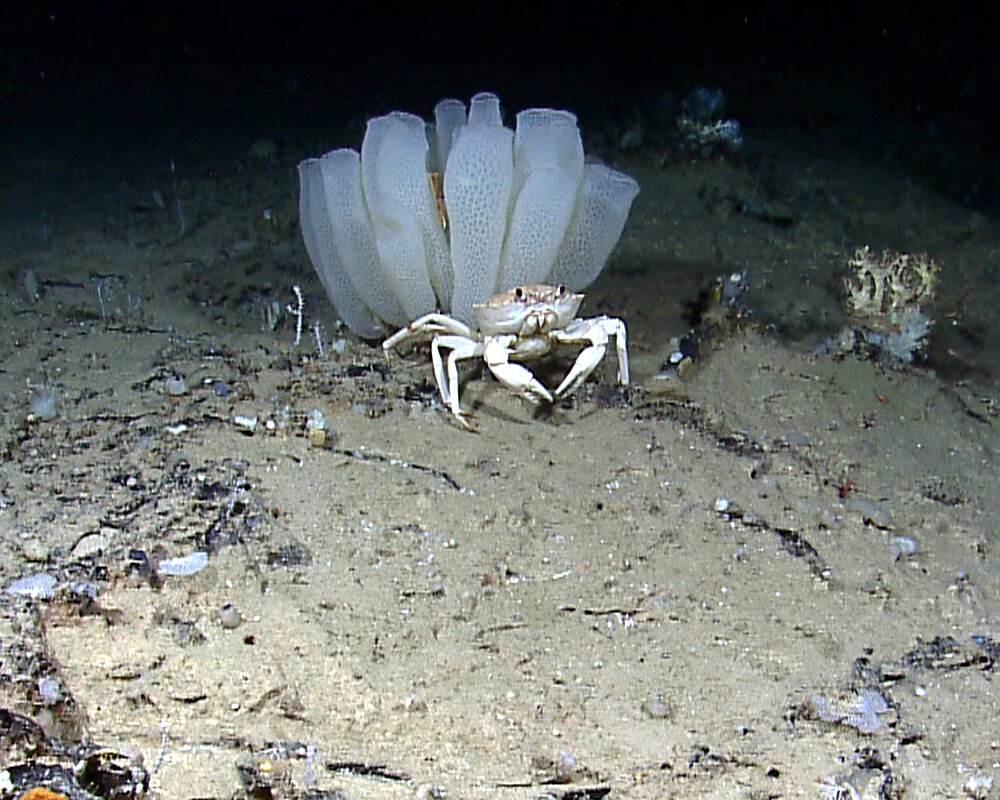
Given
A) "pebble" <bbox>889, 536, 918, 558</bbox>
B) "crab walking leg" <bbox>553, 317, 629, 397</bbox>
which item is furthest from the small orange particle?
"pebble" <bbox>889, 536, 918, 558</bbox>

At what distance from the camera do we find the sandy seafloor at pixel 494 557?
97.5 inches

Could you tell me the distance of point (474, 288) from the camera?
14.9 feet

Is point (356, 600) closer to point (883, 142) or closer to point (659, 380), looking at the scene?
point (659, 380)

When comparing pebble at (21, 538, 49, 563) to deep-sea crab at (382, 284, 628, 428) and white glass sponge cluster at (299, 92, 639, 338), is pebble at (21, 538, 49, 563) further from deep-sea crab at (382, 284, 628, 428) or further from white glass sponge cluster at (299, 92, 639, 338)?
white glass sponge cluster at (299, 92, 639, 338)

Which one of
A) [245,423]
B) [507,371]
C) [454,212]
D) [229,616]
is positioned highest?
[454,212]

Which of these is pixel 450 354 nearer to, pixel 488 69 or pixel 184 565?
pixel 184 565

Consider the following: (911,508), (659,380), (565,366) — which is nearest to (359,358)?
(565,366)

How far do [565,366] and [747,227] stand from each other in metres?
2.73

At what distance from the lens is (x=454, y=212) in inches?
170

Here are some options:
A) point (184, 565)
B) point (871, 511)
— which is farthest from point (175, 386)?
point (871, 511)

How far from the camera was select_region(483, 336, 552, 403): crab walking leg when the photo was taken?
4105mm

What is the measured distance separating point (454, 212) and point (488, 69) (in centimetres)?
819

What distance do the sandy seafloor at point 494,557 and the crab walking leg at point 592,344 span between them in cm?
14

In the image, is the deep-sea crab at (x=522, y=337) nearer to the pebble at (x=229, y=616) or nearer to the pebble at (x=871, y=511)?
the pebble at (x=871, y=511)
